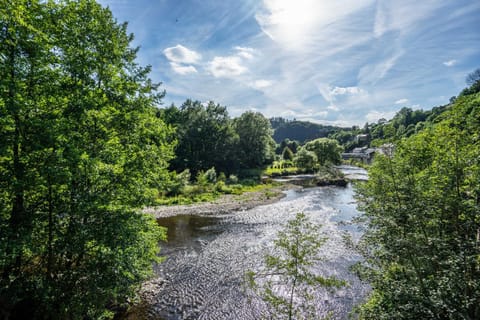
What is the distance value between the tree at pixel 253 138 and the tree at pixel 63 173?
172ft

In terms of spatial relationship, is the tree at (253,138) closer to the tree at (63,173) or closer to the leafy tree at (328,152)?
the leafy tree at (328,152)

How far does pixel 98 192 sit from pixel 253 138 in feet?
186

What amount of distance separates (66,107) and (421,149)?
13.8 m

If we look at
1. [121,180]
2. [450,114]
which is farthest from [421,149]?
[121,180]

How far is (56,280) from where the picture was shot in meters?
7.27

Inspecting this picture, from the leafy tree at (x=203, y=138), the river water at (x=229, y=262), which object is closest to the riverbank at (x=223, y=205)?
the river water at (x=229, y=262)

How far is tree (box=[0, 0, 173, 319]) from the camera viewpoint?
20.0 ft

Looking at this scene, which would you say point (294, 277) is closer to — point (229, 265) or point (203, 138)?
point (229, 265)

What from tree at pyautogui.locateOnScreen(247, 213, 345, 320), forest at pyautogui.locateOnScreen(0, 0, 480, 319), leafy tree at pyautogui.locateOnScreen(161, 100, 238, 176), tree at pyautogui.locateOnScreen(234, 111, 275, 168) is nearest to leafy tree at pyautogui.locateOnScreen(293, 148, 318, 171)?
tree at pyautogui.locateOnScreen(234, 111, 275, 168)

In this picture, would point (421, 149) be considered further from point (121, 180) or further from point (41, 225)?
point (41, 225)

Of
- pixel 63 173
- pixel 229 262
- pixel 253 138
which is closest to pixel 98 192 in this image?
pixel 63 173

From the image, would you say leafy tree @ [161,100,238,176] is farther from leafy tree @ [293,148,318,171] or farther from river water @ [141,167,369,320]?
river water @ [141,167,369,320]

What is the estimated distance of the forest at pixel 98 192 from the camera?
5.85m

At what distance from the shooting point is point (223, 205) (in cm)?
2917
